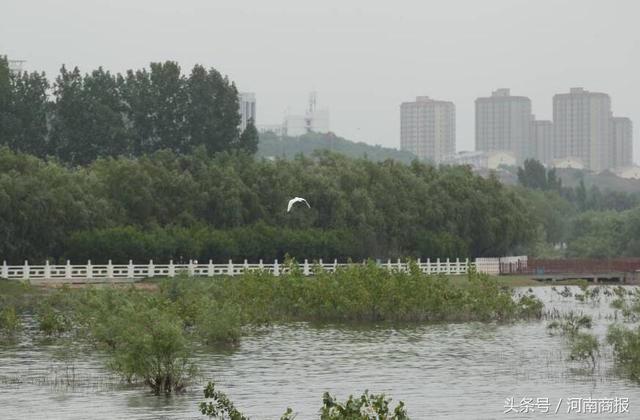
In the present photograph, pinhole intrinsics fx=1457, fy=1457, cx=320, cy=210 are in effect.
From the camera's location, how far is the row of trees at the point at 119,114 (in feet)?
333

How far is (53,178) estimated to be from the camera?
80.2 meters

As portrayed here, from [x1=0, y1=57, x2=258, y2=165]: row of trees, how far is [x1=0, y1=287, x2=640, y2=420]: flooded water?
53.3 metres

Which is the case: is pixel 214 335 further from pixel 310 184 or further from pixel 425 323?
pixel 310 184

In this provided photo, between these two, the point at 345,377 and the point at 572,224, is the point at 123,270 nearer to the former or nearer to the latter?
the point at 345,377

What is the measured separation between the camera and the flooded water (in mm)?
33062

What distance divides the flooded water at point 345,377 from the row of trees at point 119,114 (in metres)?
53.3

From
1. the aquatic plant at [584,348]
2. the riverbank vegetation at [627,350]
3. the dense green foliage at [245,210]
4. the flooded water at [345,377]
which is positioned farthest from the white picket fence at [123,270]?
the riverbank vegetation at [627,350]

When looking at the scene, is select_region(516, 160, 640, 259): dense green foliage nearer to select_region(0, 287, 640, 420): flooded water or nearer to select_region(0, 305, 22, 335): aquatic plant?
select_region(0, 287, 640, 420): flooded water

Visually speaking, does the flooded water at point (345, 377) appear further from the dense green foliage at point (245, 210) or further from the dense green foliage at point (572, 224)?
the dense green foliage at point (572, 224)

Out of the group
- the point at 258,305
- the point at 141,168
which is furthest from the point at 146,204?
the point at 258,305

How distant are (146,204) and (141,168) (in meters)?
2.57

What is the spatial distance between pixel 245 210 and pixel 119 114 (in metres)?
20.0

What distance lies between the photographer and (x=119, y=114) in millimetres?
104000

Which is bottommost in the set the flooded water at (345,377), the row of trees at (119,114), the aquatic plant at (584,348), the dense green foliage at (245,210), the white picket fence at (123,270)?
the flooded water at (345,377)
